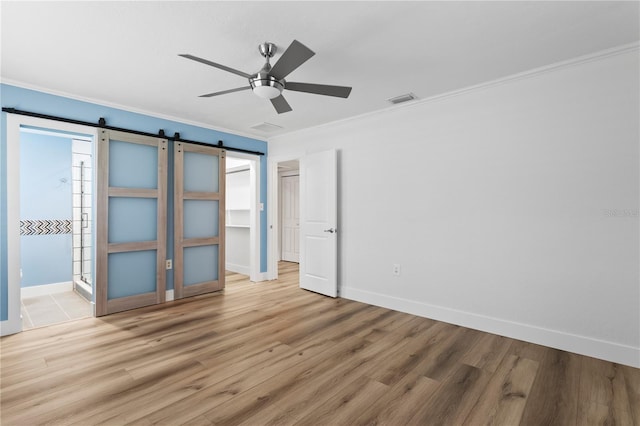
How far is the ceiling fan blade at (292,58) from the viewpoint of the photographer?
6.15 feet

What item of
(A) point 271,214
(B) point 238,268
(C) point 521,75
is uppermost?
(C) point 521,75

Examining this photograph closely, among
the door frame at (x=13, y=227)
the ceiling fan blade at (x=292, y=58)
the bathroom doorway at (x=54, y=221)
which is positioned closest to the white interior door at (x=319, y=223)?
the ceiling fan blade at (x=292, y=58)

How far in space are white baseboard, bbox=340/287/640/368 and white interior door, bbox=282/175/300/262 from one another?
359 centimetres

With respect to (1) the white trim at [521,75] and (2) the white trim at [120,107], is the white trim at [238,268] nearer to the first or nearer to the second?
(2) the white trim at [120,107]

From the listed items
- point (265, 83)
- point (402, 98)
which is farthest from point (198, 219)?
point (402, 98)

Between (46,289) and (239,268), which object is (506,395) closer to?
(239,268)

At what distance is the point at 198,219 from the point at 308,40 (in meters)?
3.08

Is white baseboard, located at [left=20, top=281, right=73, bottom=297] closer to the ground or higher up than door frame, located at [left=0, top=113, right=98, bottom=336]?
closer to the ground

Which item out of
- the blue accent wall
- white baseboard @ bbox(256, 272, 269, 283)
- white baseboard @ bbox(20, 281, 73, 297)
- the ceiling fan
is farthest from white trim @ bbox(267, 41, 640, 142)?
white baseboard @ bbox(20, 281, 73, 297)

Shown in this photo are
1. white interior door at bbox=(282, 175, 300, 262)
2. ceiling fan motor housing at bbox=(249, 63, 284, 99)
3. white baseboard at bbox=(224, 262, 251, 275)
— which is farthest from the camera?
white interior door at bbox=(282, 175, 300, 262)

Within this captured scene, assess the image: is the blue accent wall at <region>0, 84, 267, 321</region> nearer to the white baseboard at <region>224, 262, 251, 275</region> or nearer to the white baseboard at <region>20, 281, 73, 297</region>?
the white baseboard at <region>224, 262, 251, 275</region>

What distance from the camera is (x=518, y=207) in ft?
9.84

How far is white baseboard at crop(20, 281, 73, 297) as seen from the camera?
4461 mm

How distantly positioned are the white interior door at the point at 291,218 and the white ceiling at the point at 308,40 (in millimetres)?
4208
